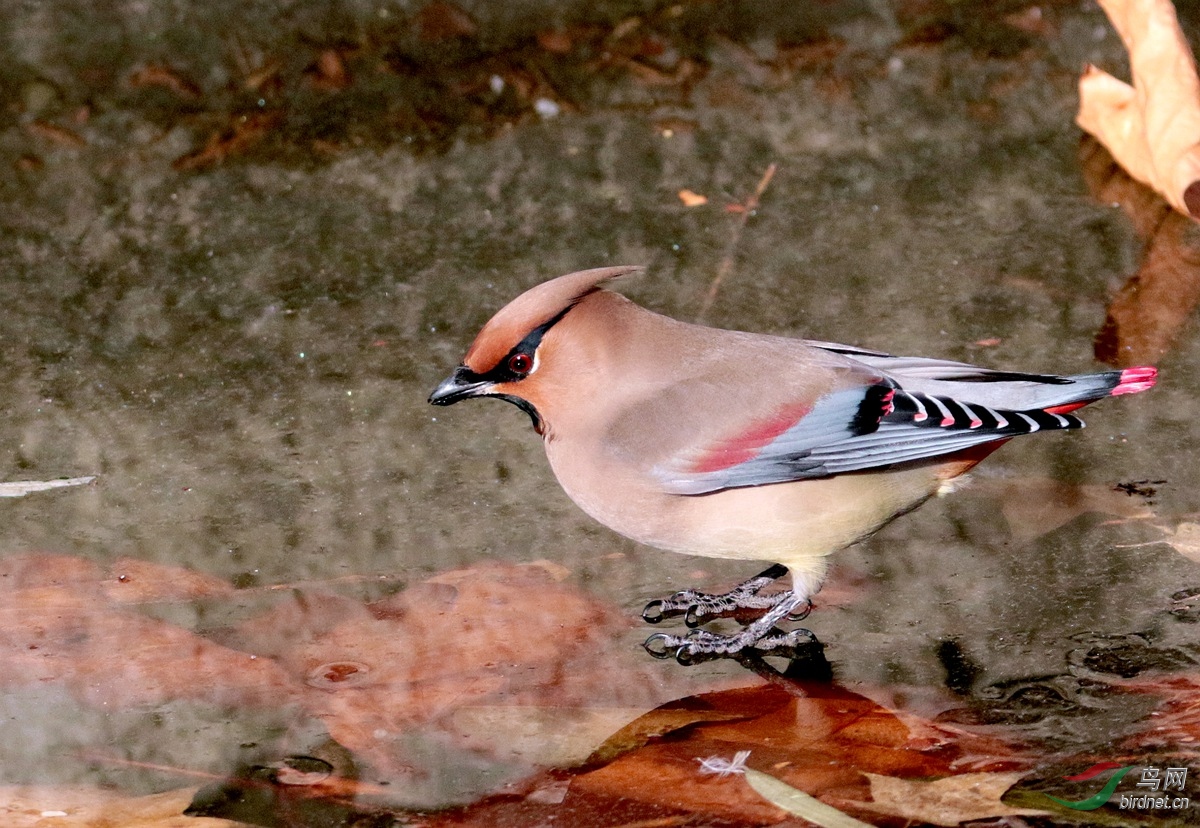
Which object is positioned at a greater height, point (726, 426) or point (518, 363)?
point (518, 363)

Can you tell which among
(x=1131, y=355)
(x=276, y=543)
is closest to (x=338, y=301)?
(x=276, y=543)

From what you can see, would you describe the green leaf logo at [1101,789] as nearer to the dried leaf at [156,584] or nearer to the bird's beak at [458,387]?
the bird's beak at [458,387]

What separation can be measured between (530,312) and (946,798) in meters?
1.36

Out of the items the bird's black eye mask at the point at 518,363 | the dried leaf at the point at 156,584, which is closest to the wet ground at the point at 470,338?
the dried leaf at the point at 156,584

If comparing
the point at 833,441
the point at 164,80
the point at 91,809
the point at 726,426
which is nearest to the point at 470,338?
the point at 726,426

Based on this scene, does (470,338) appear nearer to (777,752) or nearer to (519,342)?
(519,342)

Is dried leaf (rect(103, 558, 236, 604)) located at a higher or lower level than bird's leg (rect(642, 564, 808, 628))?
higher

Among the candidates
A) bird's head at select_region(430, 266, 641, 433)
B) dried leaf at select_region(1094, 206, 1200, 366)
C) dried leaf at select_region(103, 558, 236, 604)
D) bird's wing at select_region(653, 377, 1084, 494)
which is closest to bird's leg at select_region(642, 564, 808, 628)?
bird's wing at select_region(653, 377, 1084, 494)

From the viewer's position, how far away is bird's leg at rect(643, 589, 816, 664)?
3.32m

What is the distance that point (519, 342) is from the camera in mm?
3396

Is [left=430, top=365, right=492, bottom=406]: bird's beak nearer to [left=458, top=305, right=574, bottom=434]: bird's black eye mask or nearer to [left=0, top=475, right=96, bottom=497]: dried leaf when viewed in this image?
[left=458, top=305, right=574, bottom=434]: bird's black eye mask

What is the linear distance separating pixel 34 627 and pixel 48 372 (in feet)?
3.92

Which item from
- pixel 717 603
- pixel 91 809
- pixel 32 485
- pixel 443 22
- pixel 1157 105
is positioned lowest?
pixel 91 809

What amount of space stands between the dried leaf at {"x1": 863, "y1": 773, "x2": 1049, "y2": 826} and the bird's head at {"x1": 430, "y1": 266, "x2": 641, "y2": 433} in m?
1.19
